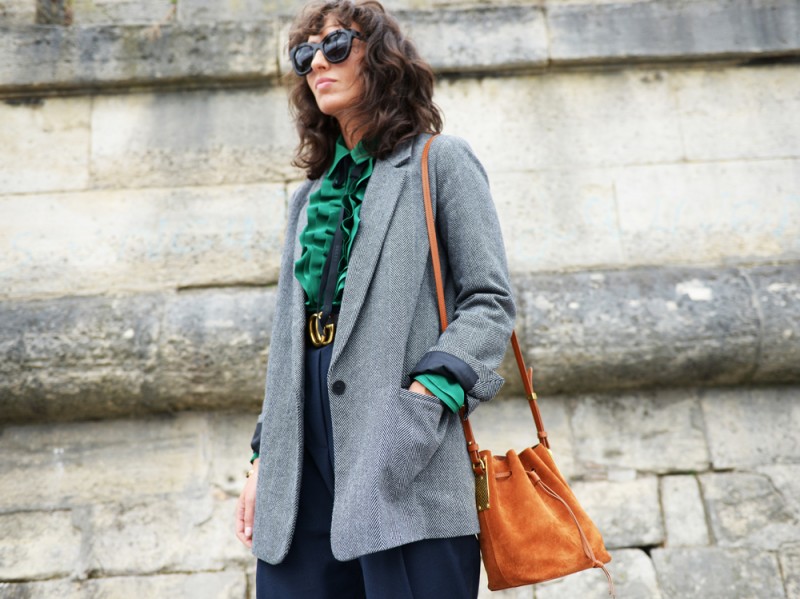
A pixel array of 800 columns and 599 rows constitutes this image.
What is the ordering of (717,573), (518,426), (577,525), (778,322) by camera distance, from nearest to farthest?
(577,525), (717,573), (778,322), (518,426)

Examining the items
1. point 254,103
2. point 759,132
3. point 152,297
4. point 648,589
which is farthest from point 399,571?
point 759,132

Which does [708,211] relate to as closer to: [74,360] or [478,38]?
[478,38]

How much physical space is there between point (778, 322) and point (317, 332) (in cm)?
191

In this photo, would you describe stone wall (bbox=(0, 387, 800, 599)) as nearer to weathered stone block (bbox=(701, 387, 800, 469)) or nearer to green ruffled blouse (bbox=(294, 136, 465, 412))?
weathered stone block (bbox=(701, 387, 800, 469))

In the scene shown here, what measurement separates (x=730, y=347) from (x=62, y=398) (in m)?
2.41

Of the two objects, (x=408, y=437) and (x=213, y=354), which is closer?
(x=408, y=437)

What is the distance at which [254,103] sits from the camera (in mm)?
3027

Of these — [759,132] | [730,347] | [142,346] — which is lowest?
[730,347]

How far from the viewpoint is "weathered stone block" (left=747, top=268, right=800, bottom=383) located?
2619 millimetres

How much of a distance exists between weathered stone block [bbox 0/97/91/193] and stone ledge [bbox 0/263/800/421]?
0.61 m

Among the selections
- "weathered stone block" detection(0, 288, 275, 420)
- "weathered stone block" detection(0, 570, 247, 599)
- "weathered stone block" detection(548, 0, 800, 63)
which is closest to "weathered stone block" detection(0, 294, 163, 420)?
"weathered stone block" detection(0, 288, 275, 420)

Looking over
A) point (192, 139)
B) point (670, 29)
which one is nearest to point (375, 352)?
point (192, 139)

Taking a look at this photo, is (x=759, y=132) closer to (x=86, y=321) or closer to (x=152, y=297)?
(x=152, y=297)

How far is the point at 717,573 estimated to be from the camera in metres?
2.53
